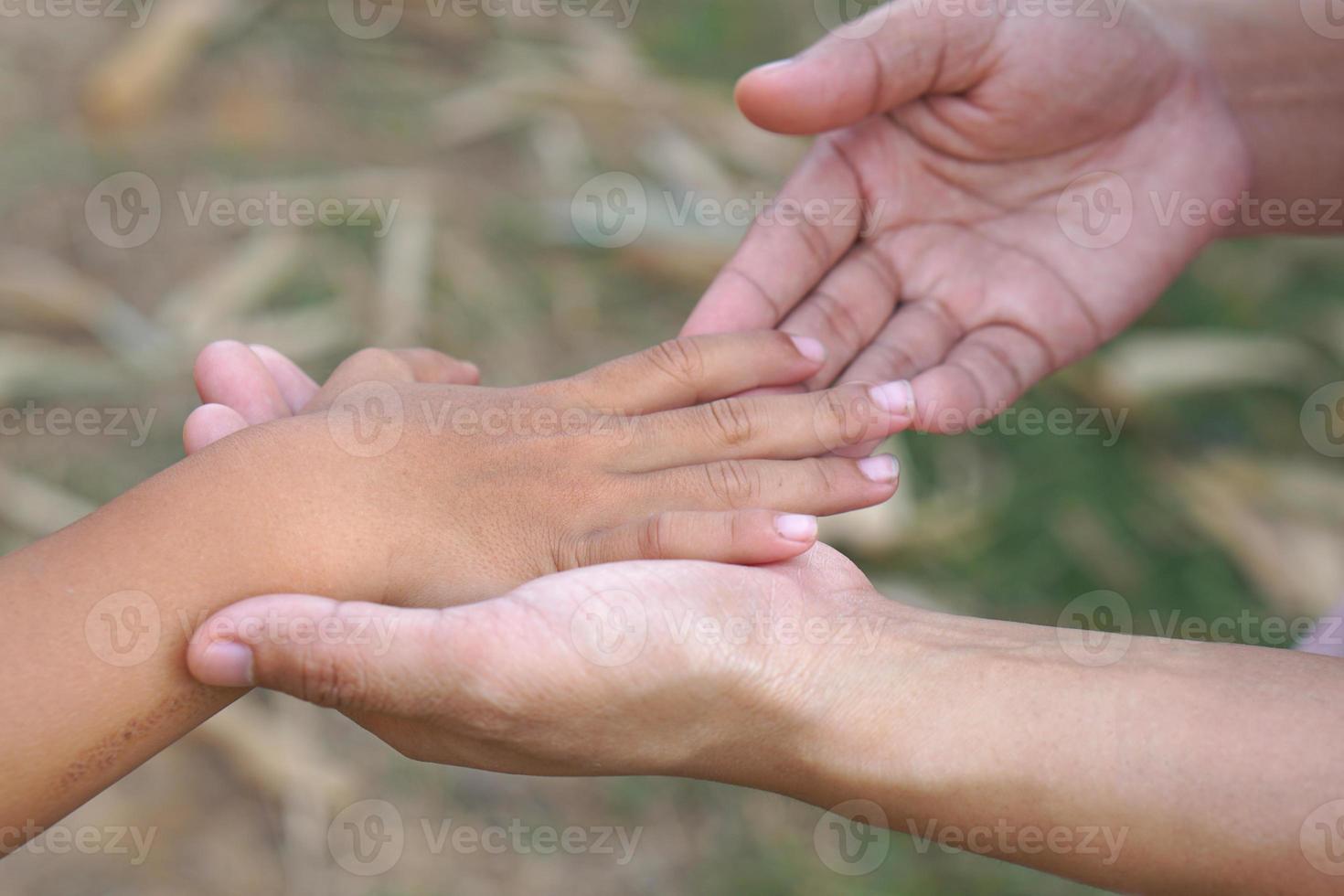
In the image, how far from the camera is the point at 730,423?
2.06 meters

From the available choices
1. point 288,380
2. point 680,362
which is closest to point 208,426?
point 288,380

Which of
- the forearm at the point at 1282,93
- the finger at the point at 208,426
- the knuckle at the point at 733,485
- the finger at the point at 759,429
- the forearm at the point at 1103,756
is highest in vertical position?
the forearm at the point at 1282,93

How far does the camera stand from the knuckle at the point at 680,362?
7.04 feet

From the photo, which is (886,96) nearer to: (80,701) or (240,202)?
(80,701)

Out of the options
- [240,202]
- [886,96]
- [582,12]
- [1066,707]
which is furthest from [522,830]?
[582,12]

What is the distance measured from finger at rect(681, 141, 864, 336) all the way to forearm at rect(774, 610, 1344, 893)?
2.65ft

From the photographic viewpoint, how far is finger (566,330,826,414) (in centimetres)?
214

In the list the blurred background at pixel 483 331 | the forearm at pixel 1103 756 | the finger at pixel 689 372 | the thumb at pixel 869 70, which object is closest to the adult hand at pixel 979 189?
the thumb at pixel 869 70

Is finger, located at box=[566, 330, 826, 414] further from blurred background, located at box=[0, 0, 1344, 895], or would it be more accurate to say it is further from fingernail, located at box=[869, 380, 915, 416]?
blurred background, located at box=[0, 0, 1344, 895]

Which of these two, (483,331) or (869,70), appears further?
(483,331)

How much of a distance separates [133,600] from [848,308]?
139 cm

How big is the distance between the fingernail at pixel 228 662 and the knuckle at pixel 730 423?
0.83m

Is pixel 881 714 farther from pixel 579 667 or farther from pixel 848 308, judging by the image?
pixel 848 308

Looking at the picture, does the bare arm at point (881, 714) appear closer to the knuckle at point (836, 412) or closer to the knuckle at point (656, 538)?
the knuckle at point (656, 538)
